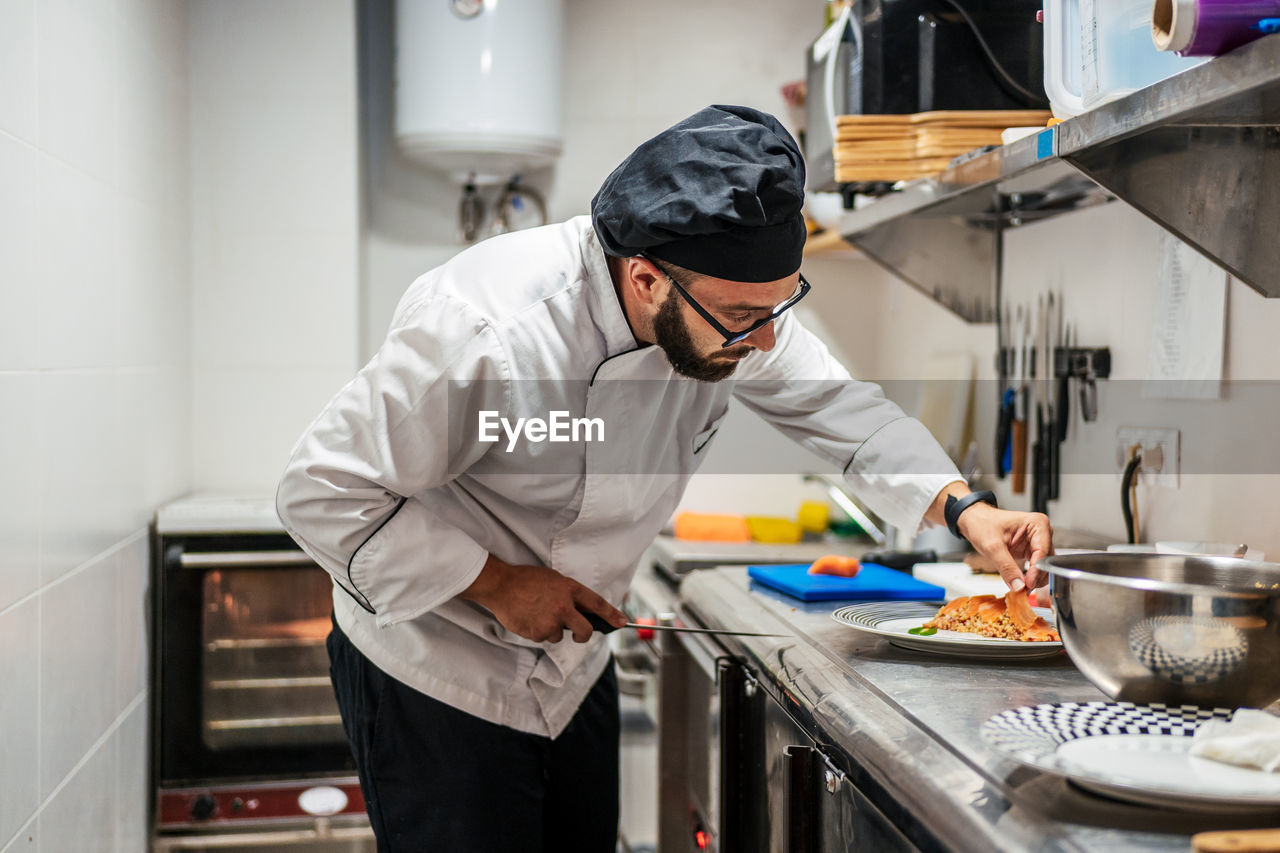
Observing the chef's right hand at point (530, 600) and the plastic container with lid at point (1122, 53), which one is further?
the chef's right hand at point (530, 600)

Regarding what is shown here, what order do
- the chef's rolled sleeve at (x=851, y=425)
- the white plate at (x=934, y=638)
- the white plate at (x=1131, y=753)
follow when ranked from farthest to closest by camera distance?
the chef's rolled sleeve at (x=851, y=425), the white plate at (x=934, y=638), the white plate at (x=1131, y=753)

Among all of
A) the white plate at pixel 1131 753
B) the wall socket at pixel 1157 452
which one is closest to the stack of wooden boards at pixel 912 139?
the wall socket at pixel 1157 452

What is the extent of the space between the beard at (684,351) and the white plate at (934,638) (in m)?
0.34

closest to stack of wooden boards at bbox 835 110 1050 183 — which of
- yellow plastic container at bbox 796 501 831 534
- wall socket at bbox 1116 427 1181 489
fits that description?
wall socket at bbox 1116 427 1181 489

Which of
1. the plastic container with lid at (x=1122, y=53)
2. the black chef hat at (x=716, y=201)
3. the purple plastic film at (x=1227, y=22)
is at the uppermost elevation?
the plastic container with lid at (x=1122, y=53)

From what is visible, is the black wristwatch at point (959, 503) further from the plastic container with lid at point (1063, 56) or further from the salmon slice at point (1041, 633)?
the plastic container with lid at point (1063, 56)

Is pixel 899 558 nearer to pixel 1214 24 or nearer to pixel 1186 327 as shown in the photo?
pixel 1186 327

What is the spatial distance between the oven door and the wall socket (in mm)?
1577

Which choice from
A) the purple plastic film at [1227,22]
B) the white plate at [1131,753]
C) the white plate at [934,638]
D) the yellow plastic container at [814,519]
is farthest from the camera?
the yellow plastic container at [814,519]

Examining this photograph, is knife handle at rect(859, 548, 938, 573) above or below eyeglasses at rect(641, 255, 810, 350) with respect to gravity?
below

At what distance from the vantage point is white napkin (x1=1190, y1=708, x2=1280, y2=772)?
77 cm

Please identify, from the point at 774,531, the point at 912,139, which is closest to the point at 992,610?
the point at 912,139

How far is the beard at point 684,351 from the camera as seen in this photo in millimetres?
1274

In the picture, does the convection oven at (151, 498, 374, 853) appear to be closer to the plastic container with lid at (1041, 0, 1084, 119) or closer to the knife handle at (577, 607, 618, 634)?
the knife handle at (577, 607, 618, 634)
